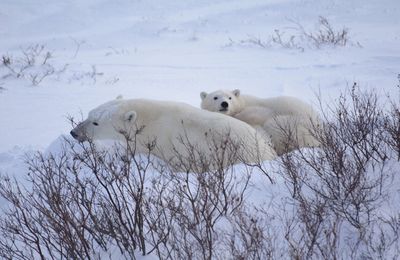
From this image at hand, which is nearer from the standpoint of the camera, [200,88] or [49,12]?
[200,88]

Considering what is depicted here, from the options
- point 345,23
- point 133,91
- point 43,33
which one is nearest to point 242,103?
point 133,91

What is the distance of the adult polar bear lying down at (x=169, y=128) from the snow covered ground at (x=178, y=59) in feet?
3.12

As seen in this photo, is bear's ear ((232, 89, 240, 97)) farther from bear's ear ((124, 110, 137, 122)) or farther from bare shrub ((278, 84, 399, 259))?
bare shrub ((278, 84, 399, 259))

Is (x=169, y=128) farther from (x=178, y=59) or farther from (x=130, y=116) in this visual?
(x=178, y=59)

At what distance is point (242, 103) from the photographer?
6344 mm

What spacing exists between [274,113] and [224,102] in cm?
85

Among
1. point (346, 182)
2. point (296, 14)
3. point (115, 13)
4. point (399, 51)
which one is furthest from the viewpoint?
point (115, 13)

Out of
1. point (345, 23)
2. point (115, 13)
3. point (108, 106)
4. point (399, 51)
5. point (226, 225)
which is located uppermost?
point (115, 13)

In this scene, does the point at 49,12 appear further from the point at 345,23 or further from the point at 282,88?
the point at 282,88

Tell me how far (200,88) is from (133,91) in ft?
4.22

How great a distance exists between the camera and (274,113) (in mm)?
5449

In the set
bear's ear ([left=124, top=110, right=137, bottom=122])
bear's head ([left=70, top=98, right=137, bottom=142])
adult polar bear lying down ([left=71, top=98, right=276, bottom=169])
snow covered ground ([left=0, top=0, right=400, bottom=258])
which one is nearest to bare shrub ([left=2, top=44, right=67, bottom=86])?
snow covered ground ([left=0, top=0, right=400, bottom=258])

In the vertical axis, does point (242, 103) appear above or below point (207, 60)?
below

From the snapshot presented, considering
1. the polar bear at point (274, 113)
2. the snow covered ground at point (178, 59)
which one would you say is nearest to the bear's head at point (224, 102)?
the polar bear at point (274, 113)
